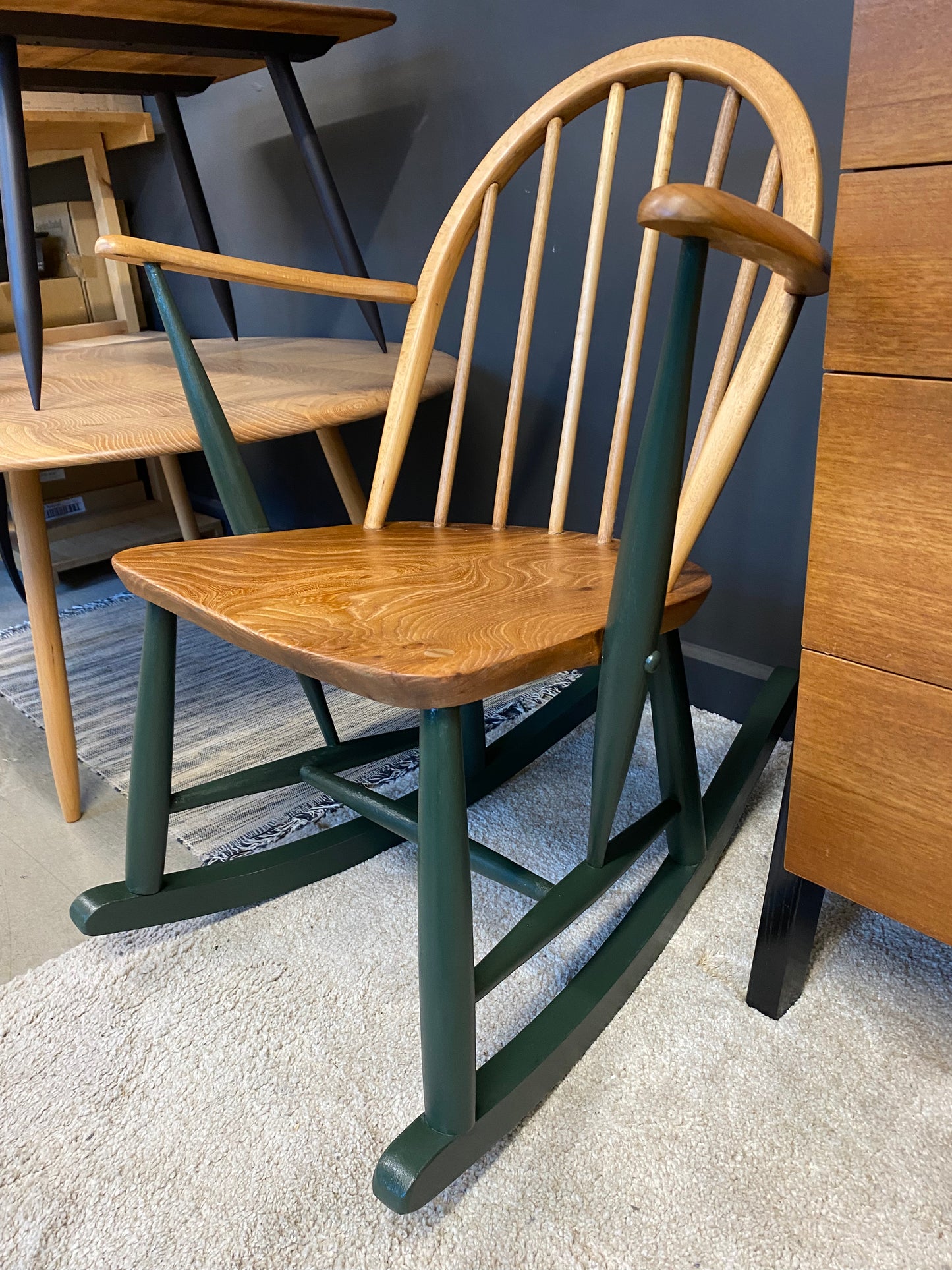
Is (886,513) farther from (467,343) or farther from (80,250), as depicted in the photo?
(80,250)

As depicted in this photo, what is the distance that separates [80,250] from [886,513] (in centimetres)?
192

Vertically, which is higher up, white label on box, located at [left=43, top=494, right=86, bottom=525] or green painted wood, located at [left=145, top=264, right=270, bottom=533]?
green painted wood, located at [left=145, top=264, right=270, bottom=533]

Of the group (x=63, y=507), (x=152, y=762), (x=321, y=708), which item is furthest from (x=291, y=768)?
(x=63, y=507)

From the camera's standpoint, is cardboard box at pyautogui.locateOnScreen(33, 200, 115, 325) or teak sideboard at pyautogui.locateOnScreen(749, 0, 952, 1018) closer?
teak sideboard at pyautogui.locateOnScreen(749, 0, 952, 1018)

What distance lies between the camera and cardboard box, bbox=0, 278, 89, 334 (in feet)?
6.09

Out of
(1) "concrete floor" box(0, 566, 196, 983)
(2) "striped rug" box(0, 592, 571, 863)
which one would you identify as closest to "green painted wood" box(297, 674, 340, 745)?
(2) "striped rug" box(0, 592, 571, 863)

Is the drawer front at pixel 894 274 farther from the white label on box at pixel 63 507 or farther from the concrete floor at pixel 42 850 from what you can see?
the white label on box at pixel 63 507

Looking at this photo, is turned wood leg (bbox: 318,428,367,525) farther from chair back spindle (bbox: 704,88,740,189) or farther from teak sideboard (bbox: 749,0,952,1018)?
teak sideboard (bbox: 749,0,952,1018)

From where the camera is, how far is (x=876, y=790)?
0.63 metres

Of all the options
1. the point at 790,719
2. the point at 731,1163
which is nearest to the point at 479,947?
the point at 731,1163

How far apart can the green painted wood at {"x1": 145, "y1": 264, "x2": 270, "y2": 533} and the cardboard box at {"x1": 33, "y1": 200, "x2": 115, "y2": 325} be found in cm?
124

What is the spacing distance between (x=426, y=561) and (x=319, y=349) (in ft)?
2.55

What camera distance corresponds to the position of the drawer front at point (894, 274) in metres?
0.51

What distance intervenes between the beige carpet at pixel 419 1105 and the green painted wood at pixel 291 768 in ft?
0.43
